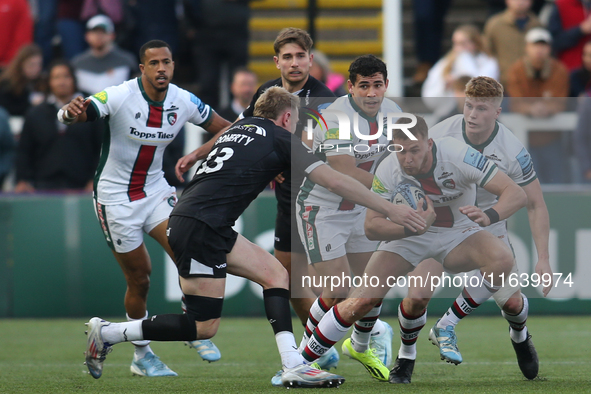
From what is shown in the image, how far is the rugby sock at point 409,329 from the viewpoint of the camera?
246 inches

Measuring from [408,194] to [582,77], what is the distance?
595cm

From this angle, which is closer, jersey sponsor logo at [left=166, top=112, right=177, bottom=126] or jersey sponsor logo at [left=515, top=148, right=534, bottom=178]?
jersey sponsor logo at [left=515, top=148, right=534, bottom=178]

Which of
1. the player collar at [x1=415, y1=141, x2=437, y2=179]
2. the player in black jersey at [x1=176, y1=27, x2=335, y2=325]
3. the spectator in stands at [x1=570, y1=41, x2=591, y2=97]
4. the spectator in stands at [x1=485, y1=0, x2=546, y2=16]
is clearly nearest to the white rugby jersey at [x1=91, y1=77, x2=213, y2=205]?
the player in black jersey at [x1=176, y1=27, x2=335, y2=325]

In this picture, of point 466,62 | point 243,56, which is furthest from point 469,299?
point 243,56

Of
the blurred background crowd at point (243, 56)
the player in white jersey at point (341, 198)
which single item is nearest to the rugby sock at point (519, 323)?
the player in white jersey at point (341, 198)

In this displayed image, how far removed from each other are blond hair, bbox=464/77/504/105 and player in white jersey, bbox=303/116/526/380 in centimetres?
36

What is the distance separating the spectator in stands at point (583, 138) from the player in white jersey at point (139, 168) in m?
4.43

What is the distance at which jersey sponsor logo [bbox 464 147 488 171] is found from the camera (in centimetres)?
598

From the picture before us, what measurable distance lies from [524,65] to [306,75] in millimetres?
4692

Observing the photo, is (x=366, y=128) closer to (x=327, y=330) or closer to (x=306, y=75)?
(x=306, y=75)

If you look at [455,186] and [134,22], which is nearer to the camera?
[455,186]

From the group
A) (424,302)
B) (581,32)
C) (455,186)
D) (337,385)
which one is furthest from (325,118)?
(581,32)

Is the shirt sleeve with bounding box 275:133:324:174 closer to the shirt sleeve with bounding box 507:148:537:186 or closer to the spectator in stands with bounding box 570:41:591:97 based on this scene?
the shirt sleeve with bounding box 507:148:537:186

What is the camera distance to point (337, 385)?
5.71 metres
